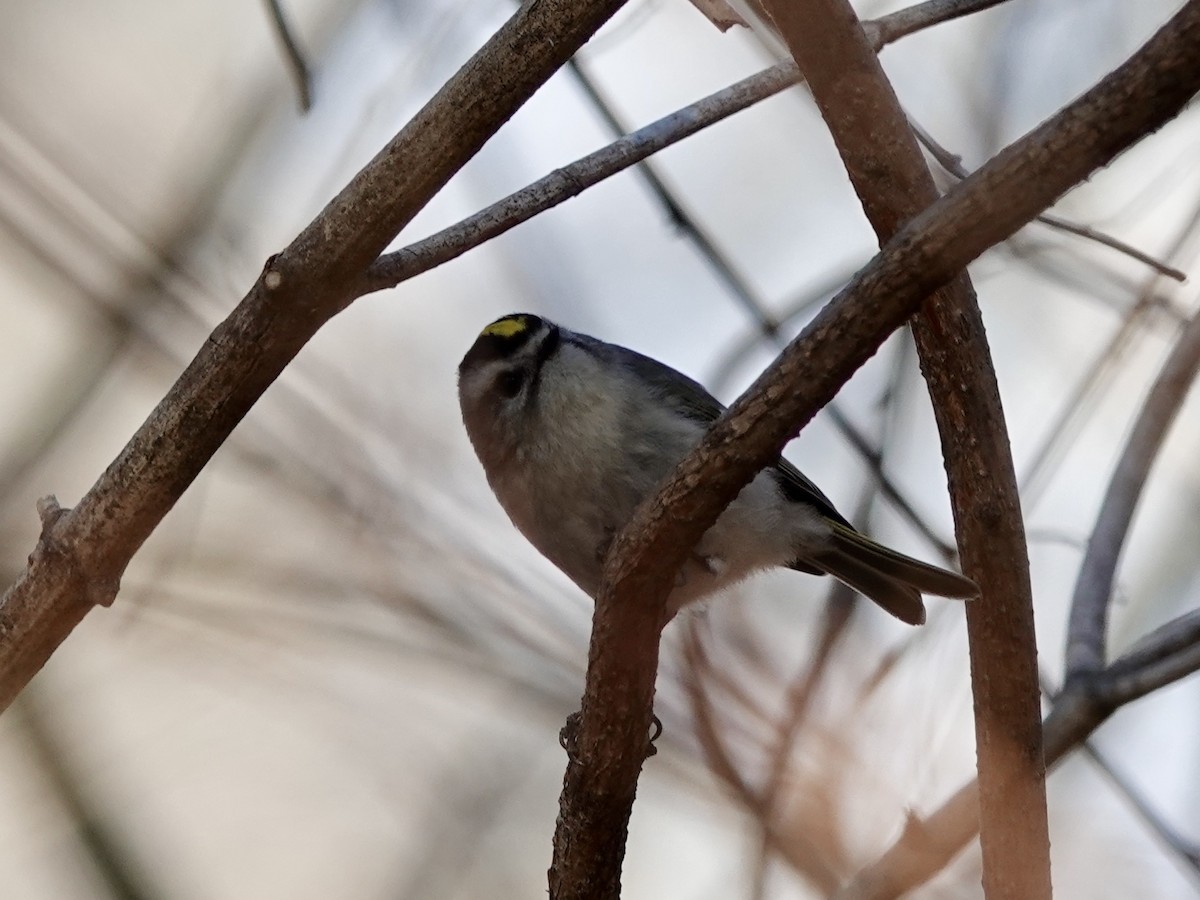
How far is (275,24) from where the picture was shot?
9.12 ft

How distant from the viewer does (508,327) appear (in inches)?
120

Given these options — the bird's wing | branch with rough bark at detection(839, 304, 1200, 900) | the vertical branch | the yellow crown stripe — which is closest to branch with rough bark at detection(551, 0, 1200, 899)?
the vertical branch

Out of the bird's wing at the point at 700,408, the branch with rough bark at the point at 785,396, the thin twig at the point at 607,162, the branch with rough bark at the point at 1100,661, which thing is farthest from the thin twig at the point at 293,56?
the branch with rough bark at the point at 1100,661

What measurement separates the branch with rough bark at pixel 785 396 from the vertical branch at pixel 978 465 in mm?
587

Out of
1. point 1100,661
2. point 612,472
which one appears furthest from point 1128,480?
point 612,472

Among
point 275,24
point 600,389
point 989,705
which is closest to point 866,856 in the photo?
point 989,705

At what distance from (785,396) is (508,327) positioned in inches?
56.4

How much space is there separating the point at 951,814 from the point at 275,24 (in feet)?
7.71

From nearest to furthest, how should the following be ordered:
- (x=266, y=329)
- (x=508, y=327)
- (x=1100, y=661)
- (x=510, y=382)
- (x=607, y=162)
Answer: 1. (x=266, y=329)
2. (x=607, y=162)
3. (x=1100, y=661)
4. (x=510, y=382)
5. (x=508, y=327)

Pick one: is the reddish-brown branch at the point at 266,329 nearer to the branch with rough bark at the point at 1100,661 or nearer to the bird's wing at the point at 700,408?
the bird's wing at the point at 700,408

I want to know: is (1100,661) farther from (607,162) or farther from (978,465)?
(607,162)

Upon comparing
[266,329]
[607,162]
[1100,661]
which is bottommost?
[266,329]

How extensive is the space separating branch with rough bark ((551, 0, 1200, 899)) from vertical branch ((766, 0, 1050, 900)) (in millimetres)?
587

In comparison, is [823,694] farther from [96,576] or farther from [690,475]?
[96,576]
